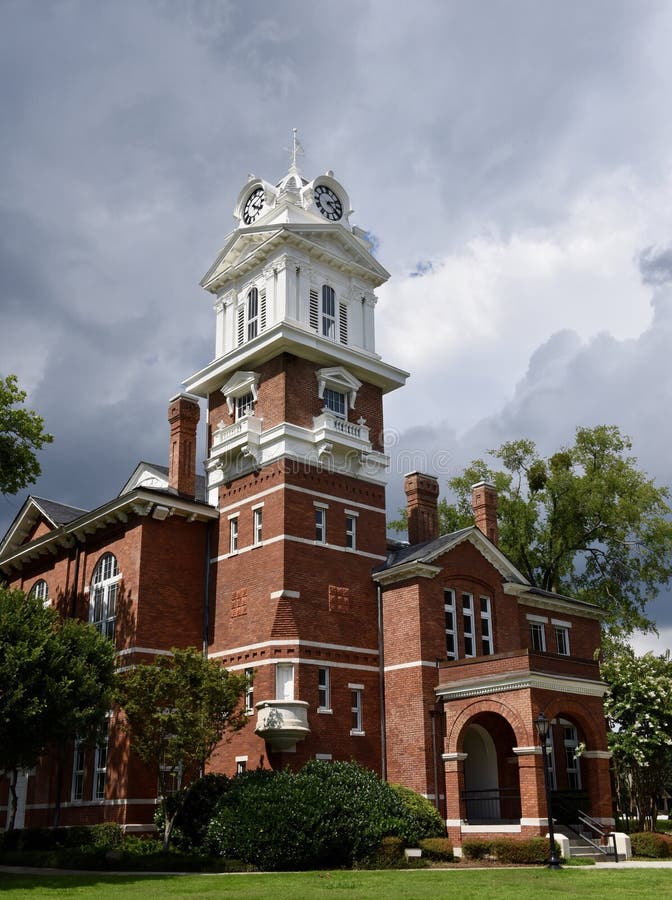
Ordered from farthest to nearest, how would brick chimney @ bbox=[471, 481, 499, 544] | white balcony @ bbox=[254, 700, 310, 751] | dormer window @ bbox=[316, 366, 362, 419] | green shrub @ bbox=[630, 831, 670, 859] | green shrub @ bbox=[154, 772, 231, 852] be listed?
brick chimney @ bbox=[471, 481, 499, 544] < dormer window @ bbox=[316, 366, 362, 419] < white balcony @ bbox=[254, 700, 310, 751] < green shrub @ bbox=[630, 831, 670, 859] < green shrub @ bbox=[154, 772, 231, 852]

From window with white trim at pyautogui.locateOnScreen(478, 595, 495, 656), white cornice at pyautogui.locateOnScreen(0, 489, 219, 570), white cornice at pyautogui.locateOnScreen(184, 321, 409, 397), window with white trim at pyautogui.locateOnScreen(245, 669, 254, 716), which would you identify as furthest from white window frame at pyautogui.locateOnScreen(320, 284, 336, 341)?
window with white trim at pyautogui.locateOnScreen(245, 669, 254, 716)

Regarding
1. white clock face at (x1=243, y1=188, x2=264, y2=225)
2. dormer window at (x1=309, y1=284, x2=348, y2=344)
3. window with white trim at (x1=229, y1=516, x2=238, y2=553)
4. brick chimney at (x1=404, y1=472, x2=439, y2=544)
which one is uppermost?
white clock face at (x1=243, y1=188, x2=264, y2=225)

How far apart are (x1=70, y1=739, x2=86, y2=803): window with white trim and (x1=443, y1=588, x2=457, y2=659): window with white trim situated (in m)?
13.3

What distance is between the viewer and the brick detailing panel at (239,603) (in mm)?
32656

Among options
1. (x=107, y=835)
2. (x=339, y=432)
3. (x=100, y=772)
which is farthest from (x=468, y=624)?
(x=107, y=835)

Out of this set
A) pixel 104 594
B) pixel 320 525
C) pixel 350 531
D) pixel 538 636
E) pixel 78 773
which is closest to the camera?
pixel 78 773

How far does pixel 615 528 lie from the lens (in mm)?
47781

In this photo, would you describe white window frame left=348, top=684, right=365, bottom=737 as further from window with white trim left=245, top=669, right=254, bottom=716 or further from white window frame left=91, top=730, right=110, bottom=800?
white window frame left=91, top=730, right=110, bottom=800

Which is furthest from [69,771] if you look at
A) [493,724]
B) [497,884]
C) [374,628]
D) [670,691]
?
[670,691]

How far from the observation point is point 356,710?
32031 millimetres

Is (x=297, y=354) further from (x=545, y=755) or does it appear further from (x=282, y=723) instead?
(x=545, y=755)

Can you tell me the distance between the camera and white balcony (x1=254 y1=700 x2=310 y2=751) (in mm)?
29203

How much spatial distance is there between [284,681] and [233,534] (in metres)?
6.26

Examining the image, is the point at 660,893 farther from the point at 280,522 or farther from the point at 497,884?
the point at 280,522
